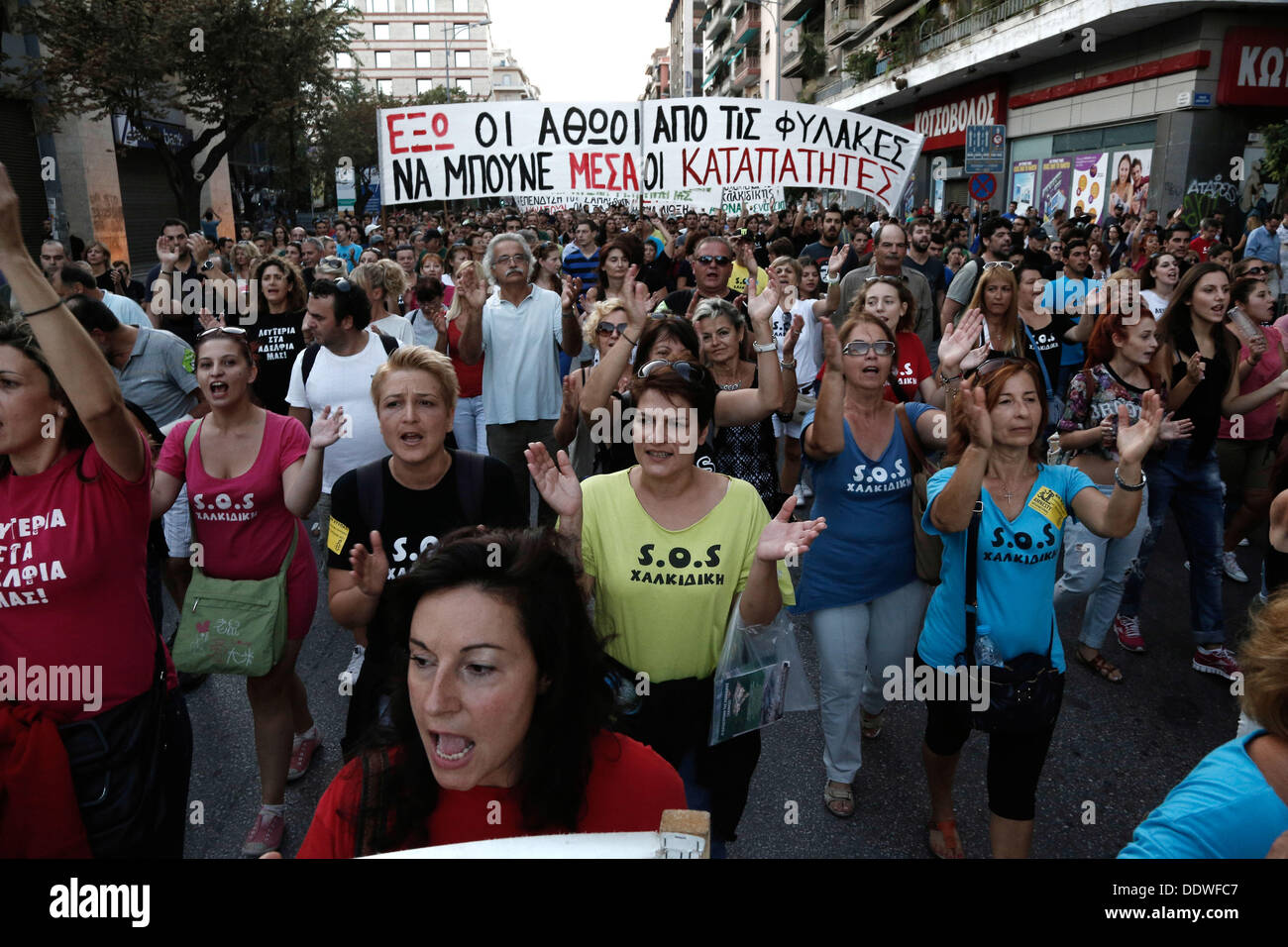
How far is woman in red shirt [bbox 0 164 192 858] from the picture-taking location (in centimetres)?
206

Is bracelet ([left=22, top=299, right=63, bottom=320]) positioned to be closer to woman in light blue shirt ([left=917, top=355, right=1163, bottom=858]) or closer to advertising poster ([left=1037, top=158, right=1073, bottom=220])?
woman in light blue shirt ([left=917, top=355, right=1163, bottom=858])

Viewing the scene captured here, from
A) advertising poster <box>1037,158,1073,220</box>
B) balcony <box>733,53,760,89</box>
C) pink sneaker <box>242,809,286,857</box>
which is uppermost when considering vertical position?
balcony <box>733,53,760,89</box>

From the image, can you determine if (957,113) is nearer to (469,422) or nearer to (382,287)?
(382,287)

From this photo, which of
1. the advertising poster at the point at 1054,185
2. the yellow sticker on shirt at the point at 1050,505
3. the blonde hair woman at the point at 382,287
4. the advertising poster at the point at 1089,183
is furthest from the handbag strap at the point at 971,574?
the advertising poster at the point at 1054,185

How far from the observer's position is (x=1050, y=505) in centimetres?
279

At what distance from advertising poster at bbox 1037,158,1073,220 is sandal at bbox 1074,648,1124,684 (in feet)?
73.0

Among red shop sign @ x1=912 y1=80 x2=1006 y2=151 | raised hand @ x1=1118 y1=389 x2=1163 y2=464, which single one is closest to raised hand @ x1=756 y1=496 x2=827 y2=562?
raised hand @ x1=1118 y1=389 x2=1163 y2=464

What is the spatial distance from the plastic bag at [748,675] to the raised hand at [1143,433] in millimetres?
1189

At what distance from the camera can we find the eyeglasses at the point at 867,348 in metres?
3.38

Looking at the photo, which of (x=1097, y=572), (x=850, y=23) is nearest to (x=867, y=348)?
(x=1097, y=572)

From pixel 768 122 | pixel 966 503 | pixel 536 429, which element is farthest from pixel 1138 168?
pixel 966 503

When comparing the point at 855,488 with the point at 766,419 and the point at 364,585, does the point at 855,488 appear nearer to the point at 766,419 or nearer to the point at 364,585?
the point at 766,419

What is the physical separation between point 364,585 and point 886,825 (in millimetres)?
2212
